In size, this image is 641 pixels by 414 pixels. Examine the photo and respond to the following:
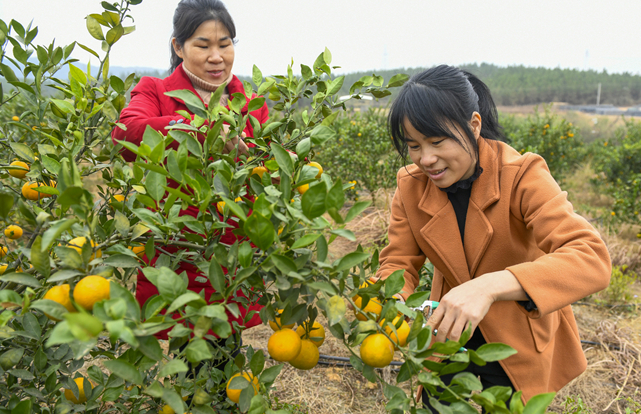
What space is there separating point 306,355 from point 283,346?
0.10 meters

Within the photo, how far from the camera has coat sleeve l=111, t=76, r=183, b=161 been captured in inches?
Answer: 46.8

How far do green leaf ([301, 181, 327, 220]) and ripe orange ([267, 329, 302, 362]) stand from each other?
0.89 ft

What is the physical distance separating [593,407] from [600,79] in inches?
1290

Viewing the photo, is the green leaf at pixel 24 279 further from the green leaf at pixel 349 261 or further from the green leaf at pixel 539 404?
the green leaf at pixel 539 404

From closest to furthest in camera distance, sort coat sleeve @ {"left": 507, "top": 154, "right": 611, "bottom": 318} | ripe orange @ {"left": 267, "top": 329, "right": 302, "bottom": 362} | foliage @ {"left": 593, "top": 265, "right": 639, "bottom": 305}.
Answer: ripe orange @ {"left": 267, "top": 329, "right": 302, "bottom": 362} < coat sleeve @ {"left": 507, "top": 154, "right": 611, "bottom": 318} < foliage @ {"left": 593, "top": 265, "right": 639, "bottom": 305}

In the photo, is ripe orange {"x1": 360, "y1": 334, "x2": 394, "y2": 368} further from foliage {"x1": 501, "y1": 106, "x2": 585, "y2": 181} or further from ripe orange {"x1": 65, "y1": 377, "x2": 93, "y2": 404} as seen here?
foliage {"x1": 501, "y1": 106, "x2": 585, "y2": 181}

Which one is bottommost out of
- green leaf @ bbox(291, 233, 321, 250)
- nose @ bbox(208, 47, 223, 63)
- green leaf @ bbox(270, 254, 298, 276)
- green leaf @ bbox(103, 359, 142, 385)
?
green leaf @ bbox(103, 359, 142, 385)

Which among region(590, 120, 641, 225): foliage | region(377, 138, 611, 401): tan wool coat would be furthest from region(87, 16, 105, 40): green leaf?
region(590, 120, 641, 225): foliage

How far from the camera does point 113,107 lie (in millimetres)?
946

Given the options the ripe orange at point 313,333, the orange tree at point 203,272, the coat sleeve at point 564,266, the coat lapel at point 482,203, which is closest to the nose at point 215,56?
the orange tree at point 203,272

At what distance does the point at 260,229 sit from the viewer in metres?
0.56

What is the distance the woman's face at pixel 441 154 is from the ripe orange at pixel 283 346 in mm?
583

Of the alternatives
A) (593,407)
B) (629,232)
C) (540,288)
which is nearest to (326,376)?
(593,407)

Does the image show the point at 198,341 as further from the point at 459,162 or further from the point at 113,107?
the point at 459,162
